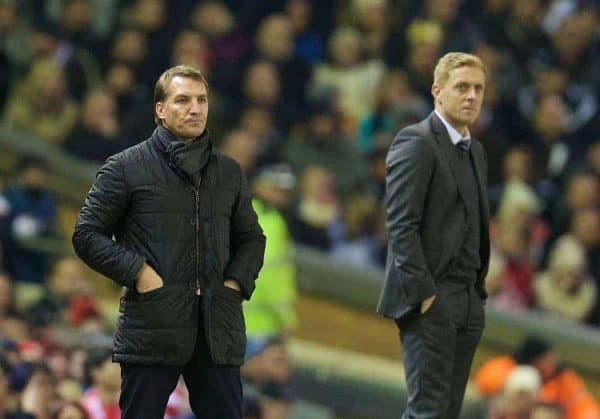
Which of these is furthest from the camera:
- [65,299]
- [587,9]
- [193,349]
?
[587,9]

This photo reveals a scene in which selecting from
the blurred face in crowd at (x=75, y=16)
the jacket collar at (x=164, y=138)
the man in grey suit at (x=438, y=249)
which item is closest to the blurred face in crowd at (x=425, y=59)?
the blurred face in crowd at (x=75, y=16)

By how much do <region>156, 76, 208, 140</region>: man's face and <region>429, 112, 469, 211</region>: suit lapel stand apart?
48.3 inches

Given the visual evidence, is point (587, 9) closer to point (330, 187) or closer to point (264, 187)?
point (330, 187)

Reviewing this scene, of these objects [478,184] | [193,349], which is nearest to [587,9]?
[478,184]

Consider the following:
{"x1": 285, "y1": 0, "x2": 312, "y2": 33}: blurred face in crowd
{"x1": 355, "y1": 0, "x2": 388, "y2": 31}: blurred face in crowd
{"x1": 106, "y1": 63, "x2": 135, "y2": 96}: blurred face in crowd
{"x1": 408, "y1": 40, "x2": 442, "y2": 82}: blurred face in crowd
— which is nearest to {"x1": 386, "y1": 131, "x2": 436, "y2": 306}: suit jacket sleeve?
{"x1": 106, "y1": 63, "x2": 135, "y2": 96}: blurred face in crowd

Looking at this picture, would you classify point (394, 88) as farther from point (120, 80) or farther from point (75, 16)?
point (75, 16)

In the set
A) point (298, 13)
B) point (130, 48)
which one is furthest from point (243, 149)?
point (298, 13)

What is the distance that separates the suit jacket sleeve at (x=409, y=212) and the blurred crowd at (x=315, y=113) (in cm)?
495

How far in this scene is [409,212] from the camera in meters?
8.15

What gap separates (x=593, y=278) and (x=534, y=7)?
3.97 m

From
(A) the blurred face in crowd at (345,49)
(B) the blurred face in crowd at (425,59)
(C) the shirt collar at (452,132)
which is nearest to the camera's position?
(C) the shirt collar at (452,132)

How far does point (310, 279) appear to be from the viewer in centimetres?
1490

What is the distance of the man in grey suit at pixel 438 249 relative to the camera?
816cm

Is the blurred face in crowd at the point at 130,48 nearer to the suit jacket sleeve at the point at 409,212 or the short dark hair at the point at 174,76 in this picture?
the suit jacket sleeve at the point at 409,212
